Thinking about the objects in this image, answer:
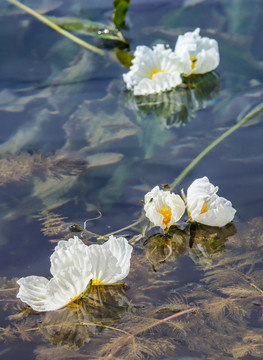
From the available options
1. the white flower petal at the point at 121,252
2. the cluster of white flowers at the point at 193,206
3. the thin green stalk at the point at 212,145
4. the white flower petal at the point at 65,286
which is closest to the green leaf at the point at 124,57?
the thin green stalk at the point at 212,145

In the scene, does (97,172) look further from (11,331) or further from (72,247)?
(11,331)

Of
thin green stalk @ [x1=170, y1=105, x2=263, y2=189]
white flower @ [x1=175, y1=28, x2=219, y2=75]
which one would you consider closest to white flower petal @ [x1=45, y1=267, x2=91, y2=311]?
thin green stalk @ [x1=170, y1=105, x2=263, y2=189]

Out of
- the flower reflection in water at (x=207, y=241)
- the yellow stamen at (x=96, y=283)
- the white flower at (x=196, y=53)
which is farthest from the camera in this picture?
the white flower at (x=196, y=53)

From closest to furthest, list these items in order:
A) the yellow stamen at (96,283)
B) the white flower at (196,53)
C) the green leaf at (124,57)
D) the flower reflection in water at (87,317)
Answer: the flower reflection in water at (87,317)
the yellow stamen at (96,283)
the white flower at (196,53)
the green leaf at (124,57)

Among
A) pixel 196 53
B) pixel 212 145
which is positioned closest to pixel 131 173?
pixel 212 145

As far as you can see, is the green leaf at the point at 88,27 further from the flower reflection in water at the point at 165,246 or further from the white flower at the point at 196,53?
the flower reflection in water at the point at 165,246

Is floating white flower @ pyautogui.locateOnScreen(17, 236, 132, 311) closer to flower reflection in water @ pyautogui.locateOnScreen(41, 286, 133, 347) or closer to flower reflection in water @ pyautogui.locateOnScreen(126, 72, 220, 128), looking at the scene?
flower reflection in water @ pyautogui.locateOnScreen(41, 286, 133, 347)

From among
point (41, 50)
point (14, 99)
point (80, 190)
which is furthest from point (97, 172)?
point (41, 50)
